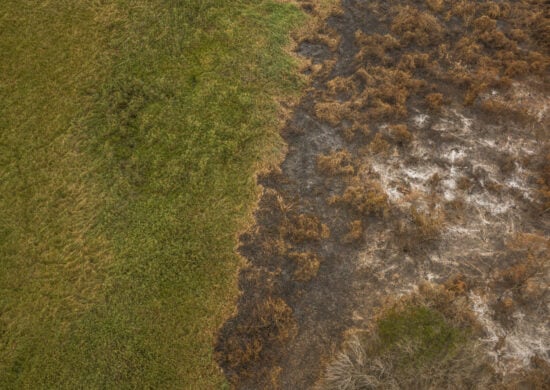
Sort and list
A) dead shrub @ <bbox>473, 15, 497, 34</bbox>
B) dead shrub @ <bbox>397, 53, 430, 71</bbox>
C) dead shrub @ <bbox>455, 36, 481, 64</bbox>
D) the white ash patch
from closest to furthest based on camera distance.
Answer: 1. the white ash patch
2. dead shrub @ <bbox>397, 53, 430, 71</bbox>
3. dead shrub @ <bbox>455, 36, 481, 64</bbox>
4. dead shrub @ <bbox>473, 15, 497, 34</bbox>

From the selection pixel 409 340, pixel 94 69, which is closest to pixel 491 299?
pixel 409 340

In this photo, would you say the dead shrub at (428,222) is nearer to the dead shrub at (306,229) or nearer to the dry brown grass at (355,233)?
the dry brown grass at (355,233)

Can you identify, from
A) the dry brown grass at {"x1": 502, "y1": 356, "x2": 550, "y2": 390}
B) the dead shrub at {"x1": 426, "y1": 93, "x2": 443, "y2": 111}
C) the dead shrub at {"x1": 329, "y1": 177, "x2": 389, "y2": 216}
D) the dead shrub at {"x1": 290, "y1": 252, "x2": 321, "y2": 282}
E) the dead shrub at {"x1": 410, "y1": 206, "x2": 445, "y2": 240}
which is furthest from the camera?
the dead shrub at {"x1": 426, "y1": 93, "x2": 443, "y2": 111}

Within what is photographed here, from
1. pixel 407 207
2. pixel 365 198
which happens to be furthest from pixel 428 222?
pixel 365 198

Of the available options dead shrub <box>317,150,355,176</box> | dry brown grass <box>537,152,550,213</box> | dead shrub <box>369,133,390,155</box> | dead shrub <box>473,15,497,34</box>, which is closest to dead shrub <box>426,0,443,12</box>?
dead shrub <box>473,15,497,34</box>

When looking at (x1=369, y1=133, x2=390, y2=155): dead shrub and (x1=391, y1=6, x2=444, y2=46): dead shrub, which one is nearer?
(x1=369, y1=133, x2=390, y2=155): dead shrub

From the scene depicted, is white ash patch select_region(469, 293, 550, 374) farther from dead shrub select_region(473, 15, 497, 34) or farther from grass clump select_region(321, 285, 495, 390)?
dead shrub select_region(473, 15, 497, 34)
